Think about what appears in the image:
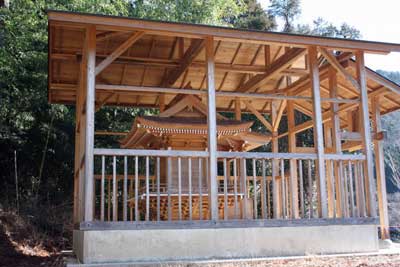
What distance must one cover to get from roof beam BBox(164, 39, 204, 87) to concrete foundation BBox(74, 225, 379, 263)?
12.1 feet

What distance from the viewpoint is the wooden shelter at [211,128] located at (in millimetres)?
7895

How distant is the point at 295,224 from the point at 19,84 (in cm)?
1331

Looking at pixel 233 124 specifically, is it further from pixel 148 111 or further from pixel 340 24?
pixel 340 24

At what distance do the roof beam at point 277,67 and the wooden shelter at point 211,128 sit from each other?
0.12ft

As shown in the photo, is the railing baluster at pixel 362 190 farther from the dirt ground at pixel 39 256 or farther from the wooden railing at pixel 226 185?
the dirt ground at pixel 39 256

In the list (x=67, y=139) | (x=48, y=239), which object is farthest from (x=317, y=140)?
(x=67, y=139)

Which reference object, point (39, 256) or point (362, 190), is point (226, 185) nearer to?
point (362, 190)

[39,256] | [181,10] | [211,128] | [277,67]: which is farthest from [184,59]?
[181,10]

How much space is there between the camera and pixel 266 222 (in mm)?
8359

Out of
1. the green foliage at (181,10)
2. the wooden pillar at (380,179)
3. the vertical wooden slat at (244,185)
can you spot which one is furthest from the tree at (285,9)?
the vertical wooden slat at (244,185)

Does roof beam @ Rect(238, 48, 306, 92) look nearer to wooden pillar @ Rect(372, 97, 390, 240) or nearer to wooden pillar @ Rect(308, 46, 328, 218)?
wooden pillar @ Rect(308, 46, 328, 218)

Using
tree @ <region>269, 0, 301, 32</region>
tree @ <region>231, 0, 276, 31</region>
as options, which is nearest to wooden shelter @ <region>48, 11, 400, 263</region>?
tree @ <region>231, 0, 276, 31</region>

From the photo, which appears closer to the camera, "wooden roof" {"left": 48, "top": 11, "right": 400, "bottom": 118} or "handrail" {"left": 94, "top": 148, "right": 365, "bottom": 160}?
"handrail" {"left": 94, "top": 148, "right": 365, "bottom": 160}

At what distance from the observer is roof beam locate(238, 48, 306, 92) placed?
393 inches
